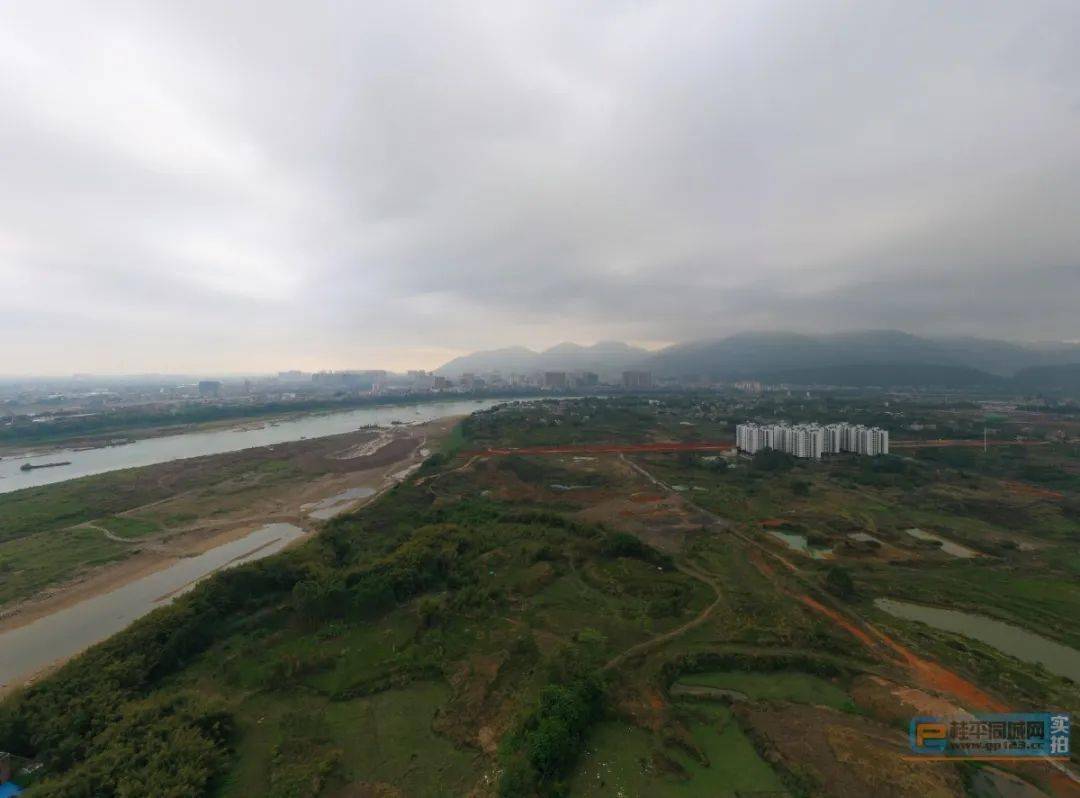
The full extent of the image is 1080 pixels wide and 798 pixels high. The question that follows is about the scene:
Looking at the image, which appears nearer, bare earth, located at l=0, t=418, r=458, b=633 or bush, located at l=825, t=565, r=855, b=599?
bush, located at l=825, t=565, r=855, b=599

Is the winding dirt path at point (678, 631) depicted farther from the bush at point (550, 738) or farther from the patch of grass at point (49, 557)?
the patch of grass at point (49, 557)

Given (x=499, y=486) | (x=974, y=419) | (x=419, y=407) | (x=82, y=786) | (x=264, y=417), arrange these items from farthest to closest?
(x=419, y=407)
(x=264, y=417)
(x=974, y=419)
(x=499, y=486)
(x=82, y=786)

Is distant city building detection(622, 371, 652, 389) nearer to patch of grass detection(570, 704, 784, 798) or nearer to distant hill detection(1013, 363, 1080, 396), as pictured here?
distant hill detection(1013, 363, 1080, 396)

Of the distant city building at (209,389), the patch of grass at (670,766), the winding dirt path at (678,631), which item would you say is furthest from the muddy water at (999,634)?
the distant city building at (209,389)

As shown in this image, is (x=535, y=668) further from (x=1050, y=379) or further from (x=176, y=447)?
(x=1050, y=379)

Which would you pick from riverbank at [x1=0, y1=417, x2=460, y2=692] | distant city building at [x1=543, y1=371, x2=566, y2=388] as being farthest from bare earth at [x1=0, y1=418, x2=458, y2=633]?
distant city building at [x1=543, y1=371, x2=566, y2=388]

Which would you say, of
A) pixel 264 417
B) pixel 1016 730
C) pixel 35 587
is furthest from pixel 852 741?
pixel 264 417

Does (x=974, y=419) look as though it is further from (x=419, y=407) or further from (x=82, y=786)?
(x=419, y=407)

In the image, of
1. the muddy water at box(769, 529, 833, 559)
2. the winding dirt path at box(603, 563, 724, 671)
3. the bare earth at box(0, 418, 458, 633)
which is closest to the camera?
the winding dirt path at box(603, 563, 724, 671)
